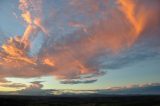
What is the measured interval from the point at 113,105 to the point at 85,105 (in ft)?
17.7

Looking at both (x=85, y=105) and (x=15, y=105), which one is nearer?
(x=15, y=105)

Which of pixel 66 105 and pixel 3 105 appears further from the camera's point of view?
pixel 66 105

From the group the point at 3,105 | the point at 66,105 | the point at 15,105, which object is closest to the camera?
the point at 3,105

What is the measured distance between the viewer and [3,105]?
124ft

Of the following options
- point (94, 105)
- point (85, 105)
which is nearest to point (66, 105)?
point (85, 105)

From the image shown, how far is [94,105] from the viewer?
168 ft

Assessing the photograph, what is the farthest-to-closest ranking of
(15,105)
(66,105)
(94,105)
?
(94,105) → (66,105) → (15,105)

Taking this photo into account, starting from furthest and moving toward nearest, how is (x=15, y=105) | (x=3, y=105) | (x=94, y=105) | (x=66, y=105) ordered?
(x=94, y=105) → (x=66, y=105) → (x=15, y=105) → (x=3, y=105)

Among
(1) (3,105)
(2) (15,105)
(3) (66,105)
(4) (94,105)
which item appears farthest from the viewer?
(4) (94,105)

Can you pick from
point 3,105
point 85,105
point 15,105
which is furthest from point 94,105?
point 3,105

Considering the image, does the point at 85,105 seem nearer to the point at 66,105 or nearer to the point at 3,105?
the point at 66,105

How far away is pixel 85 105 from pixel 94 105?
380 cm

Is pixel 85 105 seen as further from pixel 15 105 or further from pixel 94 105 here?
pixel 15 105

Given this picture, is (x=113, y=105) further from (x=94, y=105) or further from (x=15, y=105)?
(x=15, y=105)
